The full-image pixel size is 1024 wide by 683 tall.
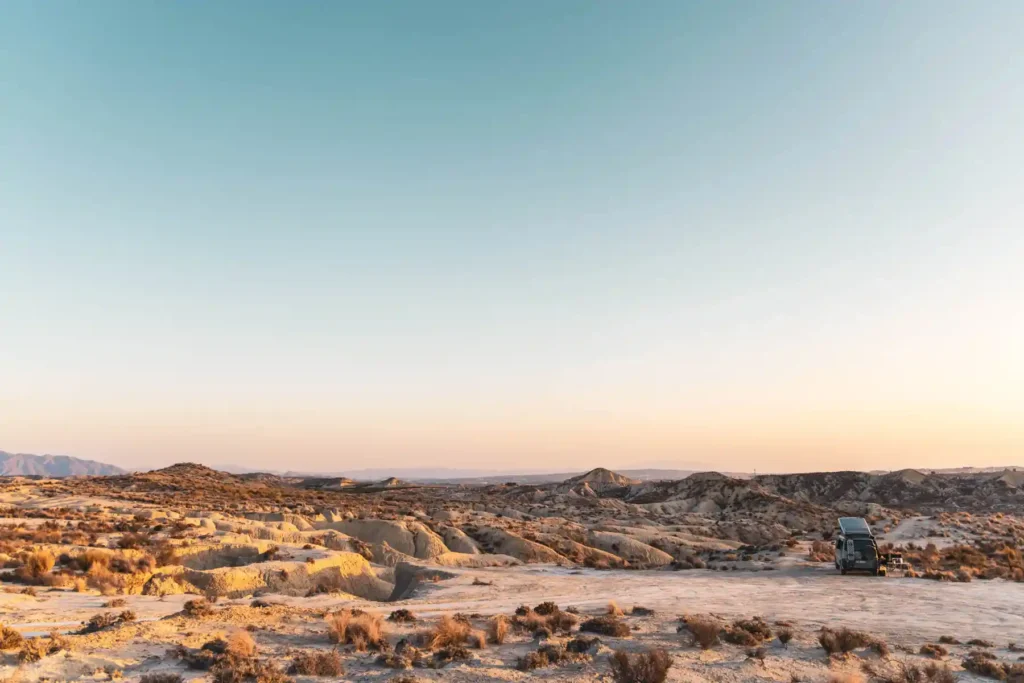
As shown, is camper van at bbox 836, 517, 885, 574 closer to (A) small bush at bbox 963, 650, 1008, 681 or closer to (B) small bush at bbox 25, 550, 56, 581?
(A) small bush at bbox 963, 650, 1008, 681

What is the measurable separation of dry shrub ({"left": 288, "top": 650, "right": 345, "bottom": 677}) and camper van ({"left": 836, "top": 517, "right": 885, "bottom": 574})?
2924cm

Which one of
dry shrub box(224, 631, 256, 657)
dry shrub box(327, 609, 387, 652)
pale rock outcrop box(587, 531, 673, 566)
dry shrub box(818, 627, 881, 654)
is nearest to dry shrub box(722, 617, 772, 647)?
dry shrub box(818, 627, 881, 654)

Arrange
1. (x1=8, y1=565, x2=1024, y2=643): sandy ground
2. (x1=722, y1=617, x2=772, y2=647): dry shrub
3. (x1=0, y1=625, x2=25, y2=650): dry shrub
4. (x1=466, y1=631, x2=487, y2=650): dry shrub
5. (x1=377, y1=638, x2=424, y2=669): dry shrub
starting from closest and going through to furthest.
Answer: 1. (x1=0, y1=625, x2=25, y2=650): dry shrub
2. (x1=377, y1=638, x2=424, y2=669): dry shrub
3. (x1=466, y1=631, x2=487, y2=650): dry shrub
4. (x1=722, y1=617, x2=772, y2=647): dry shrub
5. (x1=8, y1=565, x2=1024, y2=643): sandy ground

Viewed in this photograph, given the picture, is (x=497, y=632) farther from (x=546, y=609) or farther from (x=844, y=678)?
(x=844, y=678)

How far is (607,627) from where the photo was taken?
16641mm

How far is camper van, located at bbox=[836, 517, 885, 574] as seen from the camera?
102 ft

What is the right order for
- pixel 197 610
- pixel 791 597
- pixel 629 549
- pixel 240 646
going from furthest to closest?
pixel 629 549 → pixel 791 597 → pixel 197 610 → pixel 240 646

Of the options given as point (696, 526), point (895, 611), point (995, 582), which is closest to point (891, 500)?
point (696, 526)

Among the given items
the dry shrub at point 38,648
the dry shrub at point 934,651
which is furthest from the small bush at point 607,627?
the dry shrub at point 38,648

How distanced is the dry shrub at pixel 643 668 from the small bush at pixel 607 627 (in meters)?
3.42

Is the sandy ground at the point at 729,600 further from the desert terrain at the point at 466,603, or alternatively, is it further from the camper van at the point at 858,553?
the camper van at the point at 858,553

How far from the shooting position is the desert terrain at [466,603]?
506 inches

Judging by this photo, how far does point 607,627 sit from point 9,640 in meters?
13.9

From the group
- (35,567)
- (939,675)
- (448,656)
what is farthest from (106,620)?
(939,675)
